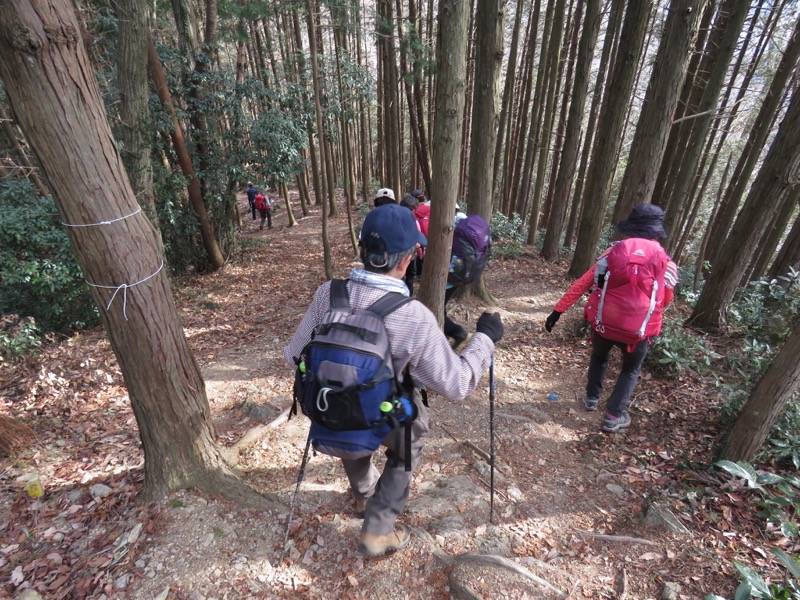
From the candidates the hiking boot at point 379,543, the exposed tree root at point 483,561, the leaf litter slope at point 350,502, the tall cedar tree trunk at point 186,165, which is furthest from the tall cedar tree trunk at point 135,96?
the exposed tree root at point 483,561

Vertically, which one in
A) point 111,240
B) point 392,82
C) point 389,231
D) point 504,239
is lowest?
point 504,239

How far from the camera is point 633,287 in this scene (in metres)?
3.51

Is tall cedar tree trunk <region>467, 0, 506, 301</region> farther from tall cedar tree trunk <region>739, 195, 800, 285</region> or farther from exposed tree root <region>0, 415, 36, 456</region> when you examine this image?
tall cedar tree trunk <region>739, 195, 800, 285</region>

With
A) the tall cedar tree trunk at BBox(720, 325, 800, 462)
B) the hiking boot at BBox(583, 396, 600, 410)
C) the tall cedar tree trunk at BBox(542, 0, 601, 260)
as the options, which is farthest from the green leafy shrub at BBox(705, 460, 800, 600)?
the tall cedar tree trunk at BBox(542, 0, 601, 260)

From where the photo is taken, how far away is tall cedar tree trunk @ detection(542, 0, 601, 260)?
7676 mm

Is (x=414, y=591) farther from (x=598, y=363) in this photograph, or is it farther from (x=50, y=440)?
(x=50, y=440)

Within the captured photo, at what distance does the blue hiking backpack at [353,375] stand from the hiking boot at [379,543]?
0.81 meters

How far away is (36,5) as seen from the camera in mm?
1837

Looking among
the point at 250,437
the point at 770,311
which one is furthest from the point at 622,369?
the point at 250,437

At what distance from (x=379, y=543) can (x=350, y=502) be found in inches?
26.1

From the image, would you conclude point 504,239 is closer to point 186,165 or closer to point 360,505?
point 186,165

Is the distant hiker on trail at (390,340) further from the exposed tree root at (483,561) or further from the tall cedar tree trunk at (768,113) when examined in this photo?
the tall cedar tree trunk at (768,113)

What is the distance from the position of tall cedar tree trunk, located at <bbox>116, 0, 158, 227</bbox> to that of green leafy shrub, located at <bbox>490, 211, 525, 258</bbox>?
7.99 m

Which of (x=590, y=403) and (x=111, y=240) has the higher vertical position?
(x=111, y=240)
